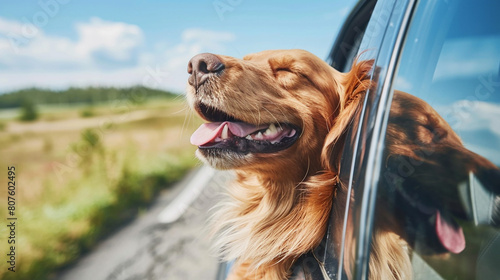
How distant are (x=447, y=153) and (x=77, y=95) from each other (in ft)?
20.1

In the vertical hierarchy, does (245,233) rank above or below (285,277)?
above

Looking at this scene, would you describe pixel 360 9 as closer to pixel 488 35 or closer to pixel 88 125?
pixel 488 35

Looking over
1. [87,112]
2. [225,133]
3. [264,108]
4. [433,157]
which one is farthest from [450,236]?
[87,112]

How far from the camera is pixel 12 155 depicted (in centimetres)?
420

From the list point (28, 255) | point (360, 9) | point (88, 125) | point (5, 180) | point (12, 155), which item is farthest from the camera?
point (88, 125)

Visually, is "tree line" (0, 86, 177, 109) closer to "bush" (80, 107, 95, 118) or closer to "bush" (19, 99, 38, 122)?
"bush" (19, 99, 38, 122)

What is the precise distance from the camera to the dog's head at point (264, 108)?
1770mm

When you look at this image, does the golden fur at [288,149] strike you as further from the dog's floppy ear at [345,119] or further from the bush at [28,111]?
the bush at [28,111]

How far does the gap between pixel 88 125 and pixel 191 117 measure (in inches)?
149

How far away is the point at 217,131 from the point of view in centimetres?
185

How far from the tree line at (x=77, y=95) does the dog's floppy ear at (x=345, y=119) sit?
8.72 ft

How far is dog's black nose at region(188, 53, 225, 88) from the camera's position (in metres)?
1.74

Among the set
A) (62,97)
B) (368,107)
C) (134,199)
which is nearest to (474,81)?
(368,107)

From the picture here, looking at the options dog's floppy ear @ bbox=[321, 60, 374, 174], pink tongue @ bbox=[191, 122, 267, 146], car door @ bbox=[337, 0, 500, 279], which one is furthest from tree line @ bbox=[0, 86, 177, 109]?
car door @ bbox=[337, 0, 500, 279]
